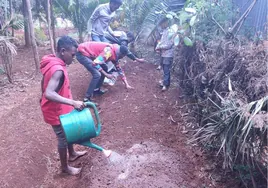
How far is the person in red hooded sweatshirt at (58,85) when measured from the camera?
2.68m

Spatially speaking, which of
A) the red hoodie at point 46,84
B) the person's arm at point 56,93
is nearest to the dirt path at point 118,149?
the red hoodie at point 46,84

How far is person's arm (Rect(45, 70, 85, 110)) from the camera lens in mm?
2646

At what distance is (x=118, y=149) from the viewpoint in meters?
3.59

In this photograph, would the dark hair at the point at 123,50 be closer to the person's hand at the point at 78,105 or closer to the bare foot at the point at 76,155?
the bare foot at the point at 76,155

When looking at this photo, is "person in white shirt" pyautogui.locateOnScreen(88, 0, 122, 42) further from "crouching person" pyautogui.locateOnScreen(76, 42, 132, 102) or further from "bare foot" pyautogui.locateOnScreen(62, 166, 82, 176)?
"bare foot" pyautogui.locateOnScreen(62, 166, 82, 176)

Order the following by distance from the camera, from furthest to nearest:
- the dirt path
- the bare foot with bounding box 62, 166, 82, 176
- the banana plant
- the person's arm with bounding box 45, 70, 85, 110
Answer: the banana plant
the bare foot with bounding box 62, 166, 82, 176
the dirt path
the person's arm with bounding box 45, 70, 85, 110

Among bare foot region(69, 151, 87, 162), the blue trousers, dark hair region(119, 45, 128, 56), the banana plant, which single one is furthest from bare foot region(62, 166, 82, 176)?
the banana plant

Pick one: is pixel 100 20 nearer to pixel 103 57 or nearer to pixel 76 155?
pixel 103 57

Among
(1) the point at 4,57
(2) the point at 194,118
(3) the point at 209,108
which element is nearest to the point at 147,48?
(1) the point at 4,57

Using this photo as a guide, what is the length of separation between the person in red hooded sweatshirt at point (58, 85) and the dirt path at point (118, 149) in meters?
0.44

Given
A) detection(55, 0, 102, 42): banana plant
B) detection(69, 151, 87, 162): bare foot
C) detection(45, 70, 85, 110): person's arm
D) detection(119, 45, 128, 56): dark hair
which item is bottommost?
detection(69, 151, 87, 162): bare foot

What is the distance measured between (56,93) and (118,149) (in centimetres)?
128

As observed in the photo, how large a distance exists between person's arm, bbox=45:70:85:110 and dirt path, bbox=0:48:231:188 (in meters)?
0.92

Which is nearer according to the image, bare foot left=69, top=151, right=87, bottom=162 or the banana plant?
bare foot left=69, top=151, right=87, bottom=162
